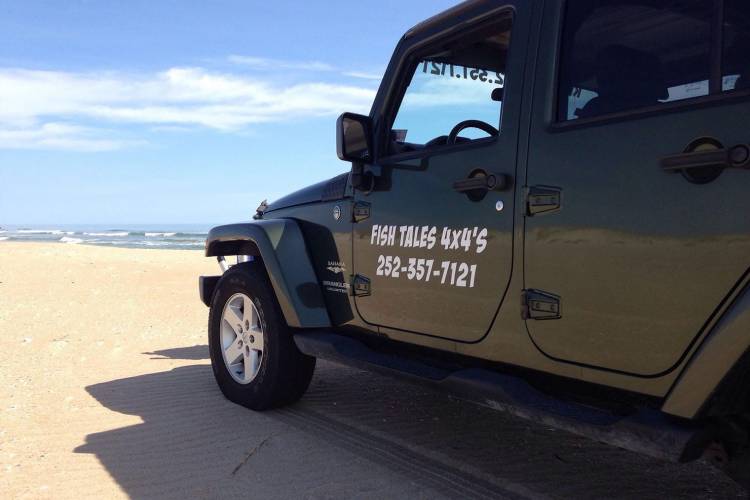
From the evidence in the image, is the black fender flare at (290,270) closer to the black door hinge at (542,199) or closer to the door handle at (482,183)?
the door handle at (482,183)

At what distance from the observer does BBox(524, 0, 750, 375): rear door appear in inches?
73.2

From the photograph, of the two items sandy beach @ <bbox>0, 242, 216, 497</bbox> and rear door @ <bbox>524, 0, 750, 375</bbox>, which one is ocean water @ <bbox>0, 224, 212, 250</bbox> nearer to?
sandy beach @ <bbox>0, 242, 216, 497</bbox>

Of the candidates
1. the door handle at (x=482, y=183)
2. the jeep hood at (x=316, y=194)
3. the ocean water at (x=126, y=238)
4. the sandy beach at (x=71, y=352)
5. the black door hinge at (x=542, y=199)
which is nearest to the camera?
the black door hinge at (x=542, y=199)

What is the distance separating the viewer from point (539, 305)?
2.39 meters

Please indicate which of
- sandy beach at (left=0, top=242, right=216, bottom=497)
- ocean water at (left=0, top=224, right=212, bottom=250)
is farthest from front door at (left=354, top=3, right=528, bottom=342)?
ocean water at (left=0, top=224, right=212, bottom=250)

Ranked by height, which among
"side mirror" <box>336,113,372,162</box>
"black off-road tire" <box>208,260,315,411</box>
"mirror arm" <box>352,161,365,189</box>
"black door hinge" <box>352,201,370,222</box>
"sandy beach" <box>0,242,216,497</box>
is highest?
"side mirror" <box>336,113,372,162</box>

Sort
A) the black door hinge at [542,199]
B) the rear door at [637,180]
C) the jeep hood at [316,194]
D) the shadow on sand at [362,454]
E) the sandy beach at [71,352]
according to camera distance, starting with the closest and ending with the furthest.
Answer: the rear door at [637,180]
the black door hinge at [542,199]
the shadow on sand at [362,454]
the sandy beach at [71,352]
the jeep hood at [316,194]

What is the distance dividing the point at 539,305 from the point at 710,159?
80 cm

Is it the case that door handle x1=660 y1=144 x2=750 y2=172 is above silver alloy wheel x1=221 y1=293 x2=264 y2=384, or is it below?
above

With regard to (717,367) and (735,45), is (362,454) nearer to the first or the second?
(717,367)

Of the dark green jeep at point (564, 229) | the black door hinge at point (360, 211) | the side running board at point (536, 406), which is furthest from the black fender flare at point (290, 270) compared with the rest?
the black door hinge at point (360, 211)

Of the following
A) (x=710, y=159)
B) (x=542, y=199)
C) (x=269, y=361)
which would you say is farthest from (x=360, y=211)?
(x=710, y=159)

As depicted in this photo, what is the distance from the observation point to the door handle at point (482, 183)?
2.53 meters

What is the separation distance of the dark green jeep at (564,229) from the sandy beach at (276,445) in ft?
1.69
